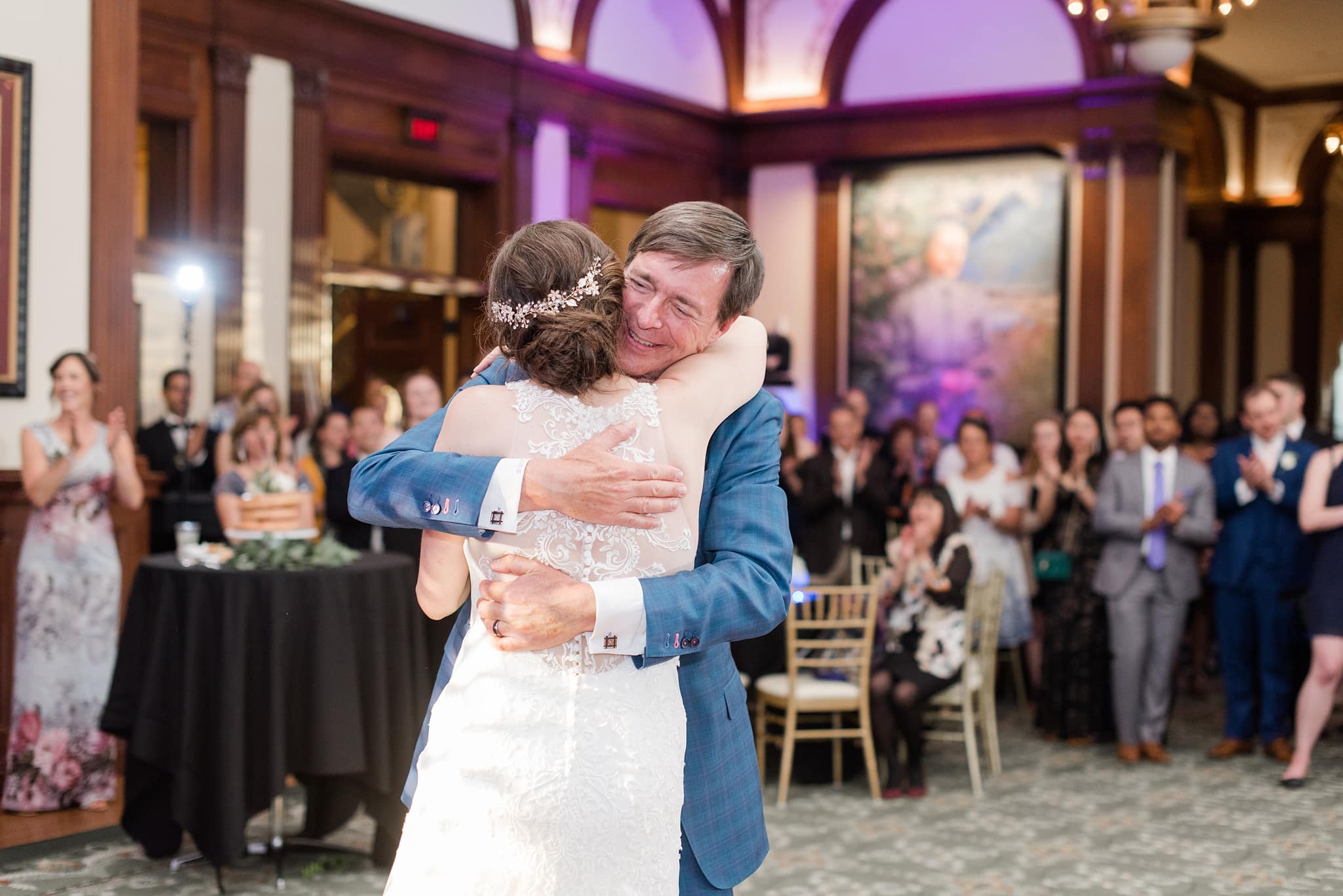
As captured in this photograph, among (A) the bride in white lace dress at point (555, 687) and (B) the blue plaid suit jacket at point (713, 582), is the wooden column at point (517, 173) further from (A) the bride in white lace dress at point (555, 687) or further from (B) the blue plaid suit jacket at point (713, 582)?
(A) the bride in white lace dress at point (555, 687)

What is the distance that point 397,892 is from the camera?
1862 millimetres

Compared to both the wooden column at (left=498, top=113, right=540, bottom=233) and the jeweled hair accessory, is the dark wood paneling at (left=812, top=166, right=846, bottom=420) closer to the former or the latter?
the wooden column at (left=498, top=113, right=540, bottom=233)

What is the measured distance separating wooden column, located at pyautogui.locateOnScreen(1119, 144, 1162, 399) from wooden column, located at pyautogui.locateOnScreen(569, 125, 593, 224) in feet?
14.3

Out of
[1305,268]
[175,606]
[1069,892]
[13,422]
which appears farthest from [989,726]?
[1305,268]

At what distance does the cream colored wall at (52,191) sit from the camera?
560 centimetres

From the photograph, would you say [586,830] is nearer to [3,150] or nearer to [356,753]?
[356,753]

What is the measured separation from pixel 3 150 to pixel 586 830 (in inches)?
188

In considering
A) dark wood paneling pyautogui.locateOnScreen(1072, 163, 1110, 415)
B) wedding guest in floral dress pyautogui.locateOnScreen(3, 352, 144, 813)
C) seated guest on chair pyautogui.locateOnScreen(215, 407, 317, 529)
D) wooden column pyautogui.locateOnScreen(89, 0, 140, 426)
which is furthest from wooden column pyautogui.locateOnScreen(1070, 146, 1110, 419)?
wedding guest in floral dress pyautogui.locateOnScreen(3, 352, 144, 813)

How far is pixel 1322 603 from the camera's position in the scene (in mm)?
5980

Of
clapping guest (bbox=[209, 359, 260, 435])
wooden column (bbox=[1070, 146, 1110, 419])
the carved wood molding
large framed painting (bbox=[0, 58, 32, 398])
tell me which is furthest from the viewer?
wooden column (bbox=[1070, 146, 1110, 419])

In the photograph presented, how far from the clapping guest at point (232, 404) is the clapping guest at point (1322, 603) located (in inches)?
222

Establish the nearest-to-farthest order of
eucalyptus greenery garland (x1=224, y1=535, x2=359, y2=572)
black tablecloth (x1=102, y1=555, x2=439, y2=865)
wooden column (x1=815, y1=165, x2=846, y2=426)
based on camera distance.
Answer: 1. black tablecloth (x1=102, y1=555, x2=439, y2=865)
2. eucalyptus greenery garland (x1=224, y1=535, x2=359, y2=572)
3. wooden column (x1=815, y1=165, x2=846, y2=426)

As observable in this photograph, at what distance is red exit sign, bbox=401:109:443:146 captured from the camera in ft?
31.8

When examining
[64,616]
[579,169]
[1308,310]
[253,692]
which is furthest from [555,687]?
[1308,310]
